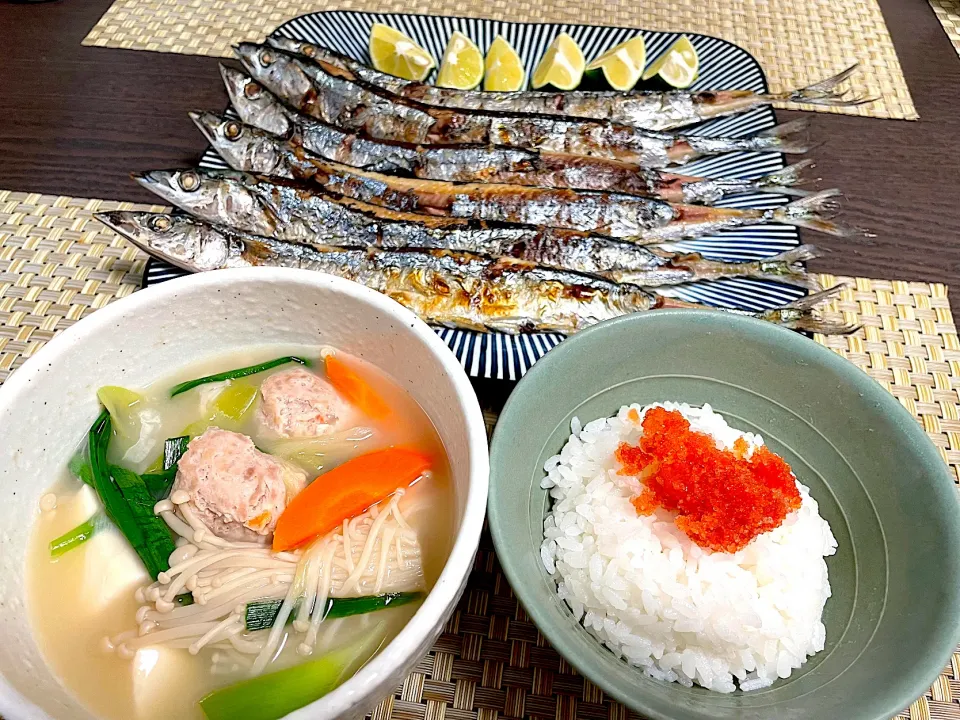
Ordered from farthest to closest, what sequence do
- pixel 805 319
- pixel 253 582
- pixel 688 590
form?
pixel 805 319 → pixel 688 590 → pixel 253 582

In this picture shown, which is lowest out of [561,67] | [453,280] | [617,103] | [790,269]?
[790,269]

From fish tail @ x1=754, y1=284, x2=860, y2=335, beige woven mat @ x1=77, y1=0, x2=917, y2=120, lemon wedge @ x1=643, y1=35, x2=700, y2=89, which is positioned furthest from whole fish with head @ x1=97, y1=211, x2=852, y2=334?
beige woven mat @ x1=77, y1=0, x2=917, y2=120

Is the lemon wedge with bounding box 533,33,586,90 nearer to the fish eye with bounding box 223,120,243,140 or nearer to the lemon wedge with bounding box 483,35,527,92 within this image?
the lemon wedge with bounding box 483,35,527,92

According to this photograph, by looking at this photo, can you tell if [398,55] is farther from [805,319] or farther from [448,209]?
[805,319]

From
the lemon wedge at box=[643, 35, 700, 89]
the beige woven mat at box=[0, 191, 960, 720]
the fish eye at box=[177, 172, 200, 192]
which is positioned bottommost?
the beige woven mat at box=[0, 191, 960, 720]

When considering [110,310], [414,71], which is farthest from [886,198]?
[110,310]

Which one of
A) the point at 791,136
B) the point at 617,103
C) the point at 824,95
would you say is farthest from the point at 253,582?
the point at 824,95
